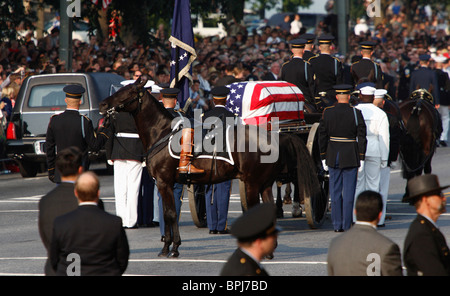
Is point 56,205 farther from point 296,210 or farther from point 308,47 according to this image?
point 308,47

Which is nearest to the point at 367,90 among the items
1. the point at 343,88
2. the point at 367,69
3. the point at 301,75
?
the point at 343,88

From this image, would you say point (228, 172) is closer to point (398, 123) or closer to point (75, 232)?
point (398, 123)

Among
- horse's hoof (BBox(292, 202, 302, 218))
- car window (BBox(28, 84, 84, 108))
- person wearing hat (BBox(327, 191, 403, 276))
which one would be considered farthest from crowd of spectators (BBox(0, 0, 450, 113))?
person wearing hat (BBox(327, 191, 403, 276))

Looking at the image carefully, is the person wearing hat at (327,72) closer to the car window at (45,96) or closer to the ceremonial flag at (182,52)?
the ceremonial flag at (182,52)

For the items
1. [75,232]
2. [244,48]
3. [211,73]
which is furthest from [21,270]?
[244,48]

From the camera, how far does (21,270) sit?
10.5 m

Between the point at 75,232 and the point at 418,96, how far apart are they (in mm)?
11871

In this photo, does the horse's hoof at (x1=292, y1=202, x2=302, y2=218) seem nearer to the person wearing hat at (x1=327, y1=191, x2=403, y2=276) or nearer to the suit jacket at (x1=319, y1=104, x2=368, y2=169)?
the suit jacket at (x1=319, y1=104, x2=368, y2=169)

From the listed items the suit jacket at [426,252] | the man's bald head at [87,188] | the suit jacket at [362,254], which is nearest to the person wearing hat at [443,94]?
the suit jacket at [426,252]

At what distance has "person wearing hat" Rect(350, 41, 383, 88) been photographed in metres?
16.3

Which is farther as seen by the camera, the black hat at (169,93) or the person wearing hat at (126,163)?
the person wearing hat at (126,163)

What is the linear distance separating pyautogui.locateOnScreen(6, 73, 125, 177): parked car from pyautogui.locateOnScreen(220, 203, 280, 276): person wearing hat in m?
13.8

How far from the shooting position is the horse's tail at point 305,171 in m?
12.6

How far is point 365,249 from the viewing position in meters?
6.45
